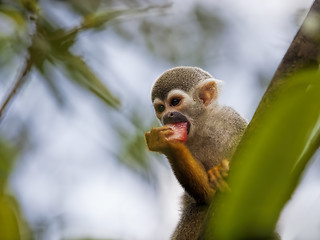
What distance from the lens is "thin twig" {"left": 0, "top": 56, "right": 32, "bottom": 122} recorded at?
804 mm

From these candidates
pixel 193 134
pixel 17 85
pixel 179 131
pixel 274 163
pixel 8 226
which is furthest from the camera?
pixel 193 134

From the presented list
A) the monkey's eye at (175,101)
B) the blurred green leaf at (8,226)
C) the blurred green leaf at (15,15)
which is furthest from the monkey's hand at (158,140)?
the blurred green leaf at (8,226)

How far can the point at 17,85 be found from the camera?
0.87 metres

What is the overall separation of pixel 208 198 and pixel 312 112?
6.40 ft

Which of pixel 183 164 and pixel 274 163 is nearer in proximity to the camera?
pixel 274 163

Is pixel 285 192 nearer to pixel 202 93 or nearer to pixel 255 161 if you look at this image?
pixel 255 161

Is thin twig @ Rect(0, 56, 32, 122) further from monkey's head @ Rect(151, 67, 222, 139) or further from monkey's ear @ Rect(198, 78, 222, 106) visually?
monkey's ear @ Rect(198, 78, 222, 106)

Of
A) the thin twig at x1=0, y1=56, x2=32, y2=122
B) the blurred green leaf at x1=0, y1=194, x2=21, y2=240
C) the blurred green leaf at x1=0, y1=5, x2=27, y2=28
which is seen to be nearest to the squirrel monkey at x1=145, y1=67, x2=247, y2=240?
the blurred green leaf at x1=0, y1=5, x2=27, y2=28

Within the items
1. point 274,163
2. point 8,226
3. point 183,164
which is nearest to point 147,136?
point 183,164

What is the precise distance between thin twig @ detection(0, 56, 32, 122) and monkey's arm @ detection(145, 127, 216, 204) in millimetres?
1335

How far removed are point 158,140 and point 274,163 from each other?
1.85 metres

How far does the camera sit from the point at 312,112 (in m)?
0.40

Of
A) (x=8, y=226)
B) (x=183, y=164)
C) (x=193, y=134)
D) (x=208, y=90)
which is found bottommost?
(x=183, y=164)

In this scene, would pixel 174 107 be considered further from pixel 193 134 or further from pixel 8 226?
pixel 8 226
